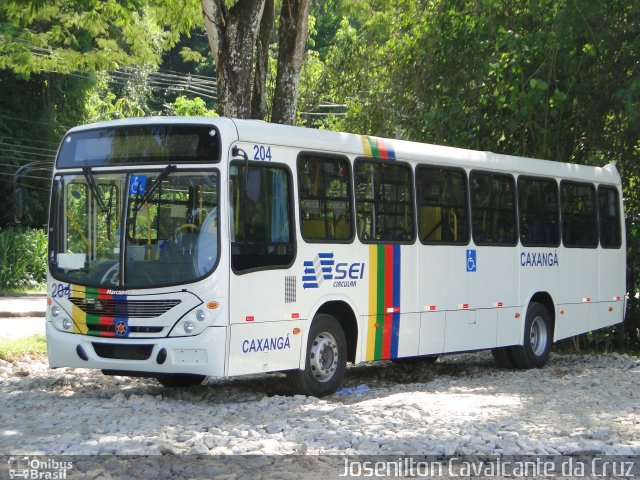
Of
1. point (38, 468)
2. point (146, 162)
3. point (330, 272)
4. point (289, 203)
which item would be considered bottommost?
point (38, 468)

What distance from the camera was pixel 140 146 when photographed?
12.0m

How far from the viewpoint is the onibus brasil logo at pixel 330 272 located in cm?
1256

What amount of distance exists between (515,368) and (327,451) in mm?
8677

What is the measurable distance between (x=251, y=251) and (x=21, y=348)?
22.5 ft

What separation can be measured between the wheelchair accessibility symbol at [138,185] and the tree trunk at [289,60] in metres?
7.06

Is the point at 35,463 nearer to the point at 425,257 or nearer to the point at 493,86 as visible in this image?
the point at 425,257

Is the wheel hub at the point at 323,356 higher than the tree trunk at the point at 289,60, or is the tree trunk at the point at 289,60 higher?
the tree trunk at the point at 289,60

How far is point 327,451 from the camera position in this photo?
8.88 metres

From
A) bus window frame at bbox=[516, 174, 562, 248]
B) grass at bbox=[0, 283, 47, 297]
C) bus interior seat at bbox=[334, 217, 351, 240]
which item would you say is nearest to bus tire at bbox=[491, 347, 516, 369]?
bus window frame at bbox=[516, 174, 562, 248]

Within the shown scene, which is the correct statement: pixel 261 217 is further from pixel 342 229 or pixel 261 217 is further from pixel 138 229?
pixel 342 229

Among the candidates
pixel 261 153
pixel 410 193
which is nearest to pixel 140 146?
pixel 261 153

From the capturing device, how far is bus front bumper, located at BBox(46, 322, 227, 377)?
11.3 meters

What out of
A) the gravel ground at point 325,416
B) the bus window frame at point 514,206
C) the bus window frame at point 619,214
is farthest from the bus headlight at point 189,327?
the bus window frame at point 619,214

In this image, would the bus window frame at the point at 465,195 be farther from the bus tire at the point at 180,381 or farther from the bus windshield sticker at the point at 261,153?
the bus tire at the point at 180,381
